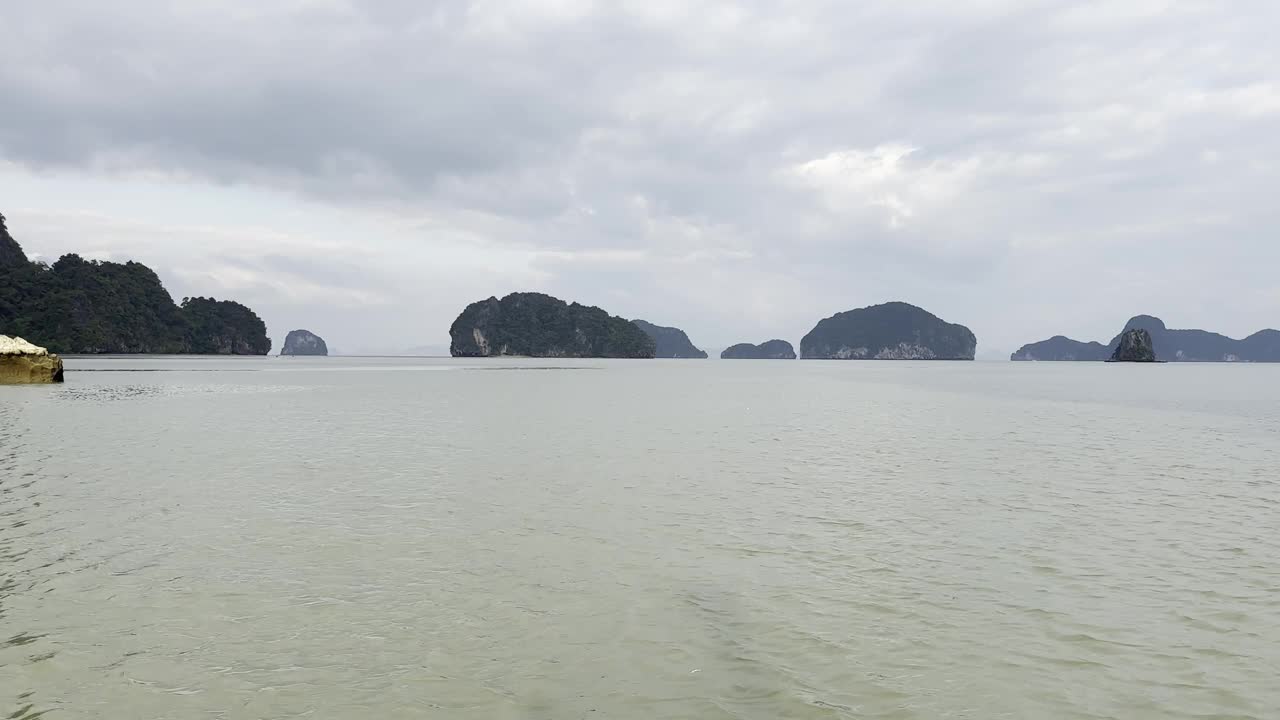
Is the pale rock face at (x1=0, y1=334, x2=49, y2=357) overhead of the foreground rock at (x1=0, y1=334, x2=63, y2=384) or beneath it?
overhead

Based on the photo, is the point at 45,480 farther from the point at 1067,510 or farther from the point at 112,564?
the point at 1067,510

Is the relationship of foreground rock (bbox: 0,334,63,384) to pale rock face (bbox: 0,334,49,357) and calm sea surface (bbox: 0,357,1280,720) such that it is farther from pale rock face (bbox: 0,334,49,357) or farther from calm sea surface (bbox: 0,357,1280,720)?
calm sea surface (bbox: 0,357,1280,720)

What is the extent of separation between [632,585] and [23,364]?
274ft

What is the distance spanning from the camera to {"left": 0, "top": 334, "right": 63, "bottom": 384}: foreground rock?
2788 inches

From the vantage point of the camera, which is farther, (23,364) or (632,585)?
(23,364)

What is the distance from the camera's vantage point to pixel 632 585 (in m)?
12.2

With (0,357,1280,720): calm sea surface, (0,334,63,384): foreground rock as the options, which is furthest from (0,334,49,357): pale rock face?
(0,357,1280,720): calm sea surface

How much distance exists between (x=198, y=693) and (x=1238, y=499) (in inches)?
952

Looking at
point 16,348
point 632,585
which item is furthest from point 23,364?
point 632,585

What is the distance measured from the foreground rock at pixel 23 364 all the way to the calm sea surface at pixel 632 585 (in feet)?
182

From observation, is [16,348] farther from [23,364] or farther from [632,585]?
[632,585]

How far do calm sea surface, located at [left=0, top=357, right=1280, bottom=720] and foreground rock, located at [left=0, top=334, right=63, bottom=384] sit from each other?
55.4 m

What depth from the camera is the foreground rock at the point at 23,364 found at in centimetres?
7081

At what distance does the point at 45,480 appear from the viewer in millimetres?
21188
